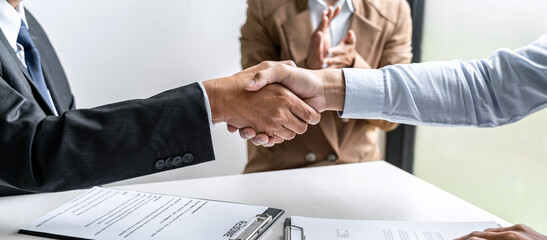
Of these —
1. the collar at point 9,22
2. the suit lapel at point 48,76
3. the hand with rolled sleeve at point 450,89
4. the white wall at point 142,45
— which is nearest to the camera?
the hand with rolled sleeve at point 450,89

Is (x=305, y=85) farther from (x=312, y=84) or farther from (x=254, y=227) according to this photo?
(x=254, y=227)

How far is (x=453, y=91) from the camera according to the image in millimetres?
1249

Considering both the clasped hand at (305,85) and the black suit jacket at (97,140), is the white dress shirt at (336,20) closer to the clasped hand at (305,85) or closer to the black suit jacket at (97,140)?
the clasped hand at (305,85)

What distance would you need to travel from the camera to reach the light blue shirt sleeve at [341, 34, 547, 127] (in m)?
1.20

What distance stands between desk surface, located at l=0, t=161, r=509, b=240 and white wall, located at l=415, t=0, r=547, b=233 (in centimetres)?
79

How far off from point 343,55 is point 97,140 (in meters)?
1.02

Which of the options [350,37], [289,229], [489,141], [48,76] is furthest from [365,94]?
[489,141]

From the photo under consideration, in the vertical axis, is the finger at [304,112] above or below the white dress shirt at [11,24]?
below

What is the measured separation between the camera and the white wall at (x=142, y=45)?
2.40m

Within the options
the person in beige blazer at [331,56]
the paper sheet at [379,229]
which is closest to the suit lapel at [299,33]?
the person in beige blazer at [331,56]

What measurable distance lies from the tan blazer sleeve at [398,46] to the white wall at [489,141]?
17.5 inches

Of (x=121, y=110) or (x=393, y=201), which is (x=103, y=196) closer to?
(x=121, y=110)

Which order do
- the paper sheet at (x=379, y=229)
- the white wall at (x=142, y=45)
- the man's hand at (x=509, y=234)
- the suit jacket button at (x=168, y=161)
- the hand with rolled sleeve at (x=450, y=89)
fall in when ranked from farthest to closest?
the white wall at (x=142, y=45) → the hand with rolled sleeve at (x=450, y=89) → the suit jacket button at (x=168, y=161) → the paper sheet at (x=379, y=229) → the man's hand at (x=509, y=234)

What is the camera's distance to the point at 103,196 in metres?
1.16
